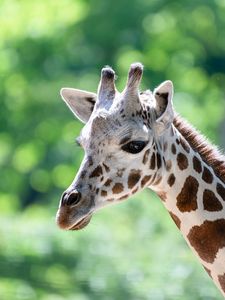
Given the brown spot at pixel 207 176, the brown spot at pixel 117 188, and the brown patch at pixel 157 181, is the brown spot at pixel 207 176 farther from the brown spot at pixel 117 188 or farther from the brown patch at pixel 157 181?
the brown spot at pixel 117 188

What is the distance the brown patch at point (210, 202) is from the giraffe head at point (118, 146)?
28cm

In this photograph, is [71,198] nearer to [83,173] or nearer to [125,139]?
[83,173]

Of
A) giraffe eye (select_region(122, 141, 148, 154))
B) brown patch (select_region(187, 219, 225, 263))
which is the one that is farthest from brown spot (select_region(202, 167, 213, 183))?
giraffe eye (select_region(122, 141, 148, 154))

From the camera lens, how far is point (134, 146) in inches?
263

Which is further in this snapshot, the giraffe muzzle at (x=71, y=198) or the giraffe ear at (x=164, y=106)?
the giraffe ear at (x=164, y=106)

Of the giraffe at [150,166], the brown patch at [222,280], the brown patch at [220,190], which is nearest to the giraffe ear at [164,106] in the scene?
the giraffe at [150,166]

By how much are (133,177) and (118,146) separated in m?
0.20

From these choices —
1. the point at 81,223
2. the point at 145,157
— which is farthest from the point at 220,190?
the point at 81,223

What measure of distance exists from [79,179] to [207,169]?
763 millimetres

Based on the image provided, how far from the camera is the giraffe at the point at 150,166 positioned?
662cm

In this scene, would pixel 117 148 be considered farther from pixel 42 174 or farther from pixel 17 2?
pixel 42 174

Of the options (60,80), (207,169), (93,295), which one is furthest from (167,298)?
(60,80)

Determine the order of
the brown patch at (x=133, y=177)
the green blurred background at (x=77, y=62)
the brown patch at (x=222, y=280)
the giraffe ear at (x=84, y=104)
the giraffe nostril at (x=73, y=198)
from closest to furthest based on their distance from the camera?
1. the giraffe nostril at (x=73, y=198)
2. the brown patch at (x=133, y=177)
3. the brown patch at (x=222, y=280)
4. the giraffe ear at (x=84, y=104)
5. the green blurred background at (x=77, y=62)

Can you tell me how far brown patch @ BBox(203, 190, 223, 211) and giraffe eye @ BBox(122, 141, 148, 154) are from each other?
47 centimetres
